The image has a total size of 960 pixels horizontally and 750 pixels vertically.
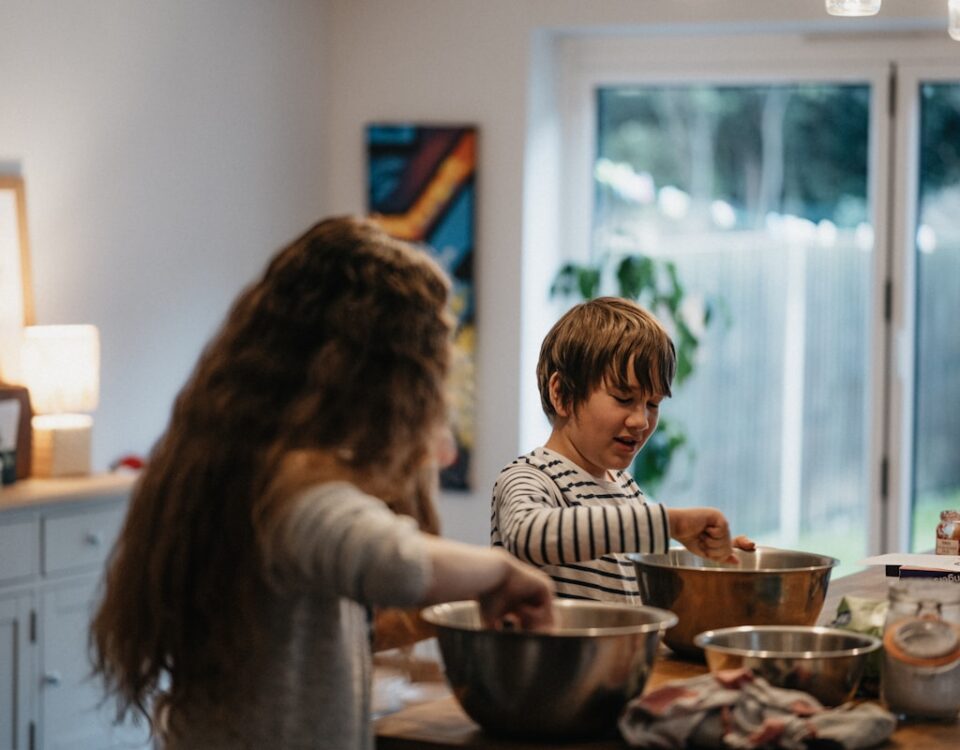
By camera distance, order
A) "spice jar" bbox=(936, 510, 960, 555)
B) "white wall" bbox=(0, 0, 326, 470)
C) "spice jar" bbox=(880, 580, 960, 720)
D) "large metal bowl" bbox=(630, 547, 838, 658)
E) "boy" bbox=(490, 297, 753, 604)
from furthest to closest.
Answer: "white wall" bbox=(0, 0, 326, 470) < "spice jar" bbox=(936, 510, 960, 555) < "boy" bbox=(490, 297, 753, 604) < "large metal bowl" bbox=(630, 547, 838, 658) < "spice jar" bbox=(880, 580, 960, 720)

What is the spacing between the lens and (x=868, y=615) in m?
1.69

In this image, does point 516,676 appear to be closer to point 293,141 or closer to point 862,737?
point 862,737

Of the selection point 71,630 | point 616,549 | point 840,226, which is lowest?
point 71,630

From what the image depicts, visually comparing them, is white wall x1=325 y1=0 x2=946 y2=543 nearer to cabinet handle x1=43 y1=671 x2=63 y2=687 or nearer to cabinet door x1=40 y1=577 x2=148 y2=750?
cabinet door x1=40 y1=577 x2=148 y2=750

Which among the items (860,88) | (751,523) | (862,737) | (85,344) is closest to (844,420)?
(751,523)

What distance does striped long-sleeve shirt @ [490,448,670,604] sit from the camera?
1.59 metres

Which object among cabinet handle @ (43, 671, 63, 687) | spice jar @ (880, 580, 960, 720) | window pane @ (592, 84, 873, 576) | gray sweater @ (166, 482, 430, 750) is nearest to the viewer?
gray sweater @ (166, 482, 430, 750)

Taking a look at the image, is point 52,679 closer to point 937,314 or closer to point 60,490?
point 60,490

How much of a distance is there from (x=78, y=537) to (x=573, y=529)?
2.21 metres

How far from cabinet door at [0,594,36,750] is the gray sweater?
2.07 m

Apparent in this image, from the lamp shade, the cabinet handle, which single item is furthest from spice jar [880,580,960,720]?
the lamp shade

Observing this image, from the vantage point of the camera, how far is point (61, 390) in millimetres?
3678

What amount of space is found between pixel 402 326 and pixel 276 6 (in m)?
3.56

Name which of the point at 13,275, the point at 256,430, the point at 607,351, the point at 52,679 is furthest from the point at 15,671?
the point at 256,430
